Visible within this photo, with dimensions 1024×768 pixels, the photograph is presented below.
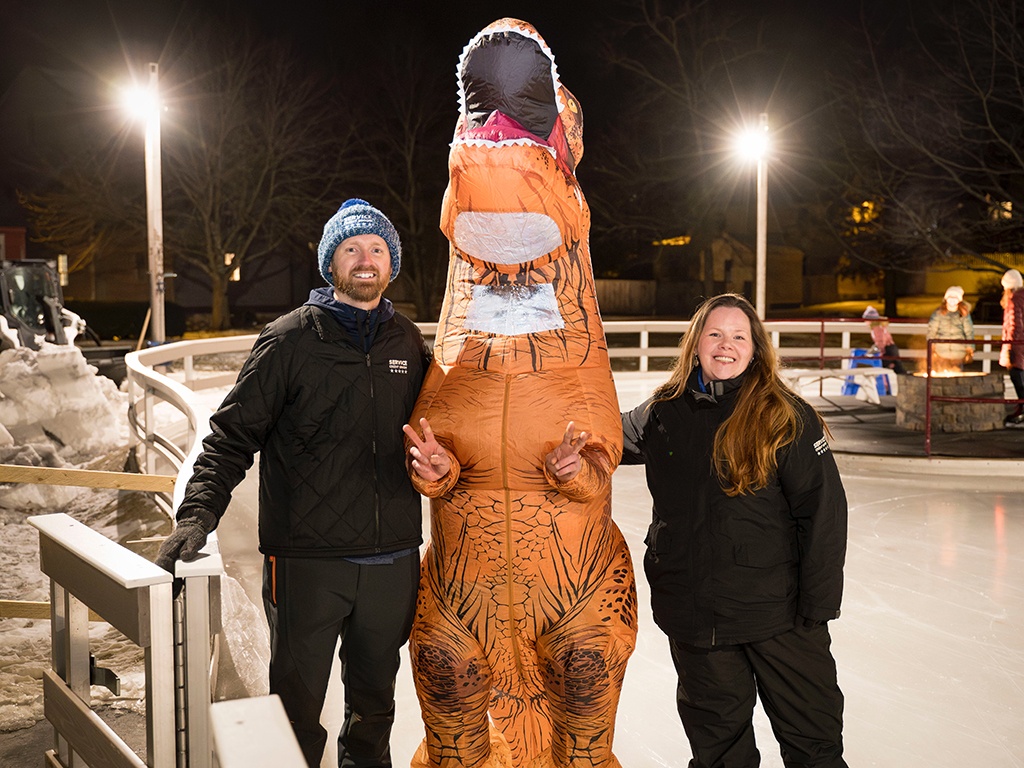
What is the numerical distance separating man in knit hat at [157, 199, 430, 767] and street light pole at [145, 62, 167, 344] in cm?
923

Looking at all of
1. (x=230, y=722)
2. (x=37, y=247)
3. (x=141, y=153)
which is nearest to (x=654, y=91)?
(x=141, y=153)

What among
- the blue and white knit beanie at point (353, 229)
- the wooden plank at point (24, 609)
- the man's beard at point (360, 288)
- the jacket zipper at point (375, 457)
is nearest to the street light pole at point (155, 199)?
the wooden plank at point (24, 609)

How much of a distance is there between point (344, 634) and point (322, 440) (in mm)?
576

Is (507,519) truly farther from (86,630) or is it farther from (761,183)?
(761,183)

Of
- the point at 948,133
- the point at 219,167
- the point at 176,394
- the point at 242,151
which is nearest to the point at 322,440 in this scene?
the point at 176,394

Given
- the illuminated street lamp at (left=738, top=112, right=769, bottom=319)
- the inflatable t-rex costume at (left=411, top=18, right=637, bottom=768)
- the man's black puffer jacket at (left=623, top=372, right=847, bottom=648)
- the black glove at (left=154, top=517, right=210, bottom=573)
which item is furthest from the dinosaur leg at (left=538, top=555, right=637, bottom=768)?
the illuminated street lamp at (left=738, top=112, right=769, bottom=319)

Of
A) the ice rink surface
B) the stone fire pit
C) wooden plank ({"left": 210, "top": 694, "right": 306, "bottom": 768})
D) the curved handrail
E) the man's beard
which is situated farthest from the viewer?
the stone fire pit

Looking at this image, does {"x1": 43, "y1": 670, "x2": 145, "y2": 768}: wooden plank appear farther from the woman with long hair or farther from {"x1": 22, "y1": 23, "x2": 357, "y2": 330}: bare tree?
{"x1": 22, "y1": 23, "x2": 357, "y2": 330}: bare tree

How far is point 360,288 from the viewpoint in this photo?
2.89 m

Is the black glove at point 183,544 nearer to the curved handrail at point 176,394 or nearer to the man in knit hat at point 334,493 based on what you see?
the man in knit hat at point 334,493

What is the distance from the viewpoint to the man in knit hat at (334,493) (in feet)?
9.09

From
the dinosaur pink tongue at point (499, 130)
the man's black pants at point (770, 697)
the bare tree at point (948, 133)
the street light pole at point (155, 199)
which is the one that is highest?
the bare tree at point (948, 133)

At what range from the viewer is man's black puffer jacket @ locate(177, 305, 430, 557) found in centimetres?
278

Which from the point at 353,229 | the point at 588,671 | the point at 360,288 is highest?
the point at 353,229
